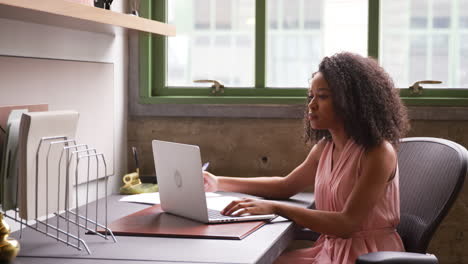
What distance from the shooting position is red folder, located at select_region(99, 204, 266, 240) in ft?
6.96

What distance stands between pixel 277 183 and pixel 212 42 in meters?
0.95

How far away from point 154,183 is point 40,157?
1.36 meters

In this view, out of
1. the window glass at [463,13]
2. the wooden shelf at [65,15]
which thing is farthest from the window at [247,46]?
the wooden shelf at [65,15]

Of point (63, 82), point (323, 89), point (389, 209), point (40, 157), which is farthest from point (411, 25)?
point (40, 157)

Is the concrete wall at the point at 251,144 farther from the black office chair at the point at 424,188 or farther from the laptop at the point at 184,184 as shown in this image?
the laptop at the point at 184,184

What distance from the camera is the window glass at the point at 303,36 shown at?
10.8 ft

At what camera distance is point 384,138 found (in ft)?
7.97

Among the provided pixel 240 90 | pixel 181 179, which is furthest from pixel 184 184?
pixel 240 90

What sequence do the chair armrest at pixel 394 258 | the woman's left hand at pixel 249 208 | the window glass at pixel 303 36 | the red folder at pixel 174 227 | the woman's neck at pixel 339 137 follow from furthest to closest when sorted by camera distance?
1. the window glass at pixel 303 36
2. the woman's neck at pixel 339 137
3. the woman's left hand at pixel 249 208
4. the red folder at pixel 174 227
5. the chair armrest at pixel 394 258

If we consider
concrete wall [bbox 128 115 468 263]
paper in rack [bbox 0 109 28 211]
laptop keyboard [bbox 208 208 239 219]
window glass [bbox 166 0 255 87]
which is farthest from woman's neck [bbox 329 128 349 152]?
paper in rack [bbox 0 109 28 211]

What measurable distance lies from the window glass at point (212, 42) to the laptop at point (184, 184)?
108 centimetres

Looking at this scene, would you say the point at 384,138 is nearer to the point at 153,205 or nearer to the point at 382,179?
the point at 382,179

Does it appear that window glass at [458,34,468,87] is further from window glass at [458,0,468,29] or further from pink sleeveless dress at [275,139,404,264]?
pink sleeveless dress at [275,139,404,264]

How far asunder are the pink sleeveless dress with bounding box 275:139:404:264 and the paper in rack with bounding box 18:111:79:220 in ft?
3.14
